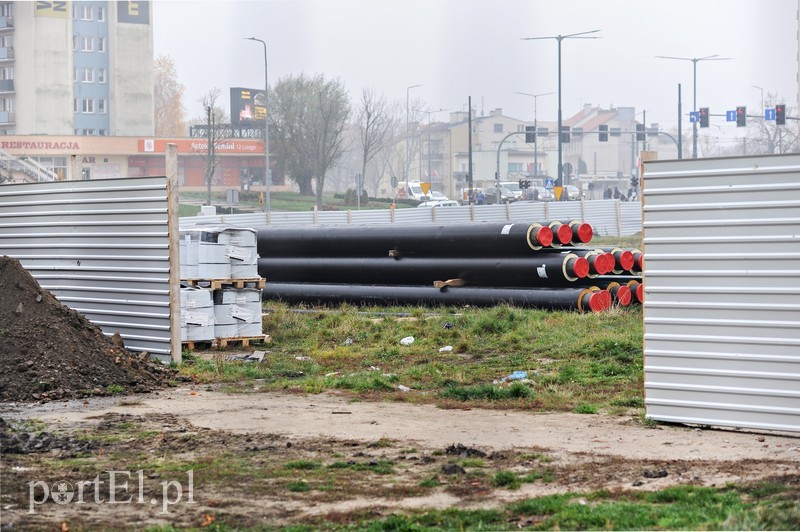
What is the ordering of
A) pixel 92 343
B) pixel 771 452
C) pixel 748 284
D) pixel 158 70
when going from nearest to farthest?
pixel 771 452 < pixel 748 284 < pixel 92 343 < pixel 158 70

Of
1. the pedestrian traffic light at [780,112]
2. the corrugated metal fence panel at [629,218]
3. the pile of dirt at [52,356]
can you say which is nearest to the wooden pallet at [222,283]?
the pile of dirt at [52,356]

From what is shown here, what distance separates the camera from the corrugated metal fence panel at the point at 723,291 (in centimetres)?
880

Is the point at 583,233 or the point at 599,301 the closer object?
the point at 599,301

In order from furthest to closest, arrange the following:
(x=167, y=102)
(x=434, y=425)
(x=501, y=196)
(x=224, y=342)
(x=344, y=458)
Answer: (x=167, y=102)
(x=501, y=196)
(x=224, y=342)
(x=434, y=425)
(x=344, y=458)

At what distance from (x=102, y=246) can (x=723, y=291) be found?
352 inches

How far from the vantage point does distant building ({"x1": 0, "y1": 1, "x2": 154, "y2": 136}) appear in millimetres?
87625

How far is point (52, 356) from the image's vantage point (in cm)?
1191

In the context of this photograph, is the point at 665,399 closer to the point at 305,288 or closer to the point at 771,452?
the point at 771,452

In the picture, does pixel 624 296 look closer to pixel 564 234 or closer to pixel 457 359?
pixel 564 234

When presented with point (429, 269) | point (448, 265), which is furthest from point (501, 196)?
point (448, 265)

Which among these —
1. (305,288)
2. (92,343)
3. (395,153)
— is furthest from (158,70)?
(92,343)

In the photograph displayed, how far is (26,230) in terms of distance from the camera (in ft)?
52.6

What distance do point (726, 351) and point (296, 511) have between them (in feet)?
14.7

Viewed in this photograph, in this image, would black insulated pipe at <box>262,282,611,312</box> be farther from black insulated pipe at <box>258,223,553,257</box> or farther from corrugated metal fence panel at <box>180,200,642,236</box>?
corrugated metal fence panel at <box>180,200,642,236</box>
